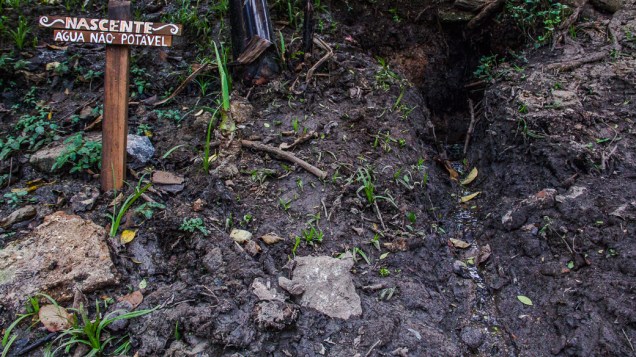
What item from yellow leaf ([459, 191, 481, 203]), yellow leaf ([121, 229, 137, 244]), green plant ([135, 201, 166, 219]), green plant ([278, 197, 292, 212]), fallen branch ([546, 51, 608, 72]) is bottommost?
yellow leaf ([459, 191, 481, 203])

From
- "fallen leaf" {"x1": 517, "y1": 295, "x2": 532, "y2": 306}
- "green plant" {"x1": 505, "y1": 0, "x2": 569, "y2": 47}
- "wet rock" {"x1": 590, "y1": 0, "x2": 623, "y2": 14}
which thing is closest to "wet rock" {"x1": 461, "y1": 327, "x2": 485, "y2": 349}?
"fallen leaf" {"x1": 517, "y1": 295, "x2": 532, "y2": 306}

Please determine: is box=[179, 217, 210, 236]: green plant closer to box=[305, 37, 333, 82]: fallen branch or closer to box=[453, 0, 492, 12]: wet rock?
box=[305, 37, 333, 82]: fallen branch

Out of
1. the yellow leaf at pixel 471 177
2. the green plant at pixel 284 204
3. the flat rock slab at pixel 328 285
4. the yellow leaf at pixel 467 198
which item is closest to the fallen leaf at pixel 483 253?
the yellow leaf at pixel 467 198

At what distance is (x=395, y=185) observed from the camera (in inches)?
116

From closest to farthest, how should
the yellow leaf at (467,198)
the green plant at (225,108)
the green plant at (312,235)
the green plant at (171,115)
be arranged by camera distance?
the green plant at (312,235)
the green plant at (225,108)
the green plant at (171,115)
the yellow leaf at (467,198)

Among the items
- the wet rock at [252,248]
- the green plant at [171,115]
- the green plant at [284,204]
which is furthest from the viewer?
the green plant at [171,115]

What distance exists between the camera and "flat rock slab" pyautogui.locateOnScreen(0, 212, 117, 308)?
212 centimetres

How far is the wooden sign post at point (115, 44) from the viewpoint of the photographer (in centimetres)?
246

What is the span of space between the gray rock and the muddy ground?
2.3 inches

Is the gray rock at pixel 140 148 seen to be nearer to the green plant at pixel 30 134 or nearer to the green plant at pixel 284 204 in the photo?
the green plant at pixel 30 134

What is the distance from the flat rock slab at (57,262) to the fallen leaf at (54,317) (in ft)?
0.22

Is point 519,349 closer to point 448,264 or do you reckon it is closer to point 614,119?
point 448,264

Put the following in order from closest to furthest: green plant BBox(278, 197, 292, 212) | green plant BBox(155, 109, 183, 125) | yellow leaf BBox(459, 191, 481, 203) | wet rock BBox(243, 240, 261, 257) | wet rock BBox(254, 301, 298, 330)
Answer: wet rock BBox(254, 301, 298, 330)
wet rock BBox(243, 240, 261, 257)
green plant BBox(278, 197, 292, 212)
green plant BBox(155, 109, 183, 125)
yellow leaf BBox(459, 191, 481, 203)

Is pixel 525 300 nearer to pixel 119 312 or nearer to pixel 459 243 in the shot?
pixel 459 243
